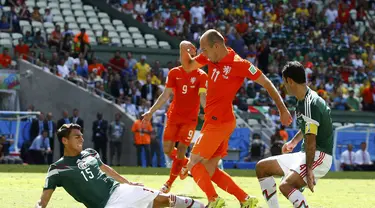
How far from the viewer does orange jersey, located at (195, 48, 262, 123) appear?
12344 millimetres

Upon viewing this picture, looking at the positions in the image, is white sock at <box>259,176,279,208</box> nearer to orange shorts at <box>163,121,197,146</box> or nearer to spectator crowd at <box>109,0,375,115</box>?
orange shorts at <box>163,121,197,146</box>

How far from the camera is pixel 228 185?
1253 centimetres

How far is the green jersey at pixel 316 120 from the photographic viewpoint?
10758 millimetres

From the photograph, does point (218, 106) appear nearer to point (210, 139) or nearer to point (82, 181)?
point (210, 139)

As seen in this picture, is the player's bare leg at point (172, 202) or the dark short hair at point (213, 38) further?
the dark short hair at point (213, 38)

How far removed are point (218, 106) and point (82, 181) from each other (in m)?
2.77

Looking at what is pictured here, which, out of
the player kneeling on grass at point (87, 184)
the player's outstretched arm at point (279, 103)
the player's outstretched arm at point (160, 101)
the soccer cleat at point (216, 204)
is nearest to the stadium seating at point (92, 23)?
Result: the player's outstretched arm at point (160, 101)

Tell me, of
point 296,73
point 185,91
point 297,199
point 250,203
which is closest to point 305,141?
point 297,199

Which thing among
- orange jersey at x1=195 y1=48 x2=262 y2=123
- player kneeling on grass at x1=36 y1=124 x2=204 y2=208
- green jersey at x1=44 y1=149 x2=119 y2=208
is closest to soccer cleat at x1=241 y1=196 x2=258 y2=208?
orange jersey at x1=195 y1=48 x2=262 y2=123

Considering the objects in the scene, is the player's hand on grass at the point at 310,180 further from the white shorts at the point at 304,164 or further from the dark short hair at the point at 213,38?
the dark short hair at the point at 213,38

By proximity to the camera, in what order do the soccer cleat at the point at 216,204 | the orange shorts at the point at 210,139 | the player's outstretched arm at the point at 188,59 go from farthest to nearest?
the player's outstretched arm at the point at 188,59 → the orange shorts at the point at 210,139 → the soccer cleat at the point at 216,204

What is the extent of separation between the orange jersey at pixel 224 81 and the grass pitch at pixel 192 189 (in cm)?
201

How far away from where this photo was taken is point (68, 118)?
96.0 ft

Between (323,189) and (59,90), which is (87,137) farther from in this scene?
(323,189)
